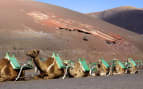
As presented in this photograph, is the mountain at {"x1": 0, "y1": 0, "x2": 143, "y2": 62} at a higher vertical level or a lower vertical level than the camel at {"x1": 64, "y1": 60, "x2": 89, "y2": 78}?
higher

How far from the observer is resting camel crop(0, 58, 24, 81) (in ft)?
52.2

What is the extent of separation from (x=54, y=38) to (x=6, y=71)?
34960mm

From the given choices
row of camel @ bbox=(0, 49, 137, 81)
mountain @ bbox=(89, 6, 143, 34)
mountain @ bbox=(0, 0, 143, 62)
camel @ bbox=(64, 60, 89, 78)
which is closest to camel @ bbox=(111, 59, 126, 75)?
row of camel @ bbox=(0, 49, 137, 81)

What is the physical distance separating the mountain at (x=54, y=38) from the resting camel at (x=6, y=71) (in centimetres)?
2047

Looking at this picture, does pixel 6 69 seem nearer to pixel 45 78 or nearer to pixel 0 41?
pixel 45 78

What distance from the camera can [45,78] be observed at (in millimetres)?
17422

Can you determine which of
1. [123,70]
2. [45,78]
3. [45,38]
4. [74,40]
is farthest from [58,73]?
[74,40]

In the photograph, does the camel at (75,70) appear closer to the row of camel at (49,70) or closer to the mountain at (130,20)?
the row of camel at (49,70)

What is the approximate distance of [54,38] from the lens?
50.9 metres

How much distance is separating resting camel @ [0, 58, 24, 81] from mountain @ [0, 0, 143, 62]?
67.2ft

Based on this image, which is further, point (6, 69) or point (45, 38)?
point (45, 38)

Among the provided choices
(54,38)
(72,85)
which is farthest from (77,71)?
(54,38)

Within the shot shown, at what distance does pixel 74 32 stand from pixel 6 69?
41.5m

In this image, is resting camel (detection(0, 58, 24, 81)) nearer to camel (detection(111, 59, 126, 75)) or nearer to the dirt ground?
the dirt ground
